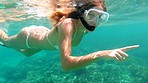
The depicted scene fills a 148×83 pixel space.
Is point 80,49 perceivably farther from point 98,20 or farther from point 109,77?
point 98,20

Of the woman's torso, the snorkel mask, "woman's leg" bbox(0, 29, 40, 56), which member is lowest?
"woman's leg" bbox(0, 29, 40, 56)

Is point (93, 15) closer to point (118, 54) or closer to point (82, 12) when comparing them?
point (82, 12)

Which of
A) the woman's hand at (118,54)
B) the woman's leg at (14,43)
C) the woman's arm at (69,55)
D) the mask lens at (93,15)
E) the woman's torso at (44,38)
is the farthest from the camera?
the woman's leg at (14,43)

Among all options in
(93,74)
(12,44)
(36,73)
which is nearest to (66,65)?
(12,44)

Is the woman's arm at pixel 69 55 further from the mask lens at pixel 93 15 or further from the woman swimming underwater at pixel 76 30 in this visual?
the mask lens at pixel 93 15

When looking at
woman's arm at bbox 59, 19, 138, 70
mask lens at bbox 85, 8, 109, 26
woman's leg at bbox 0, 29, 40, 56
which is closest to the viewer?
woman's arm at bbox 59, 19, 138, 70

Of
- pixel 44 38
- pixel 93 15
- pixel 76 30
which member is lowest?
pixel 44 38

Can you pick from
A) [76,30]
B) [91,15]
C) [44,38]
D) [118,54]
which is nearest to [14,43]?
[44,38]

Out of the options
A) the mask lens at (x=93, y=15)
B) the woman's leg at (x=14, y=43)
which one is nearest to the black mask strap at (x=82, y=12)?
the mask lens at (x=93, y=15)

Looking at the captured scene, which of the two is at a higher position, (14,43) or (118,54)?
(118,54)

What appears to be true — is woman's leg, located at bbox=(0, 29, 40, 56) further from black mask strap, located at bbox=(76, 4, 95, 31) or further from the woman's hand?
the woman's hand

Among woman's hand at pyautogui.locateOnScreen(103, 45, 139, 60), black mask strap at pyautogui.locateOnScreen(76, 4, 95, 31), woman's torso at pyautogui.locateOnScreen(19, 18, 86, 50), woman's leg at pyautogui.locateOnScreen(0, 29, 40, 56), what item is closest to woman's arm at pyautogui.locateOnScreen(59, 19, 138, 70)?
woman's hand at pyautogui.locateOnScreen(103, 45, 139, 60)

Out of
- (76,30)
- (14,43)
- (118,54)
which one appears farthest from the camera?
(14,43)

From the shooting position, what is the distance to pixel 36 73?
20750mm
